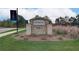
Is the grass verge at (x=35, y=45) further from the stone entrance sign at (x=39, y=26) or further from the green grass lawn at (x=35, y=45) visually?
the stone entrance sign at (x=39, y=26)

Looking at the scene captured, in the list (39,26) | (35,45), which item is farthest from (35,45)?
(39,26)

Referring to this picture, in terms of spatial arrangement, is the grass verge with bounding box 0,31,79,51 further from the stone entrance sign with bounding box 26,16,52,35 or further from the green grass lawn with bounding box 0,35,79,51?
the stone entrance sign with bounding box 26,16,52,35

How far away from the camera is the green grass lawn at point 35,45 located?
9.09ft

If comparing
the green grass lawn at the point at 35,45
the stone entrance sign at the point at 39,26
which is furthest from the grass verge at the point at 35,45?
the stone entrance sign at the point at 39,26

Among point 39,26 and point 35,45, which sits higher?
point 39,26

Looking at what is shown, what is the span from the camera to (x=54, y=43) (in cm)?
279

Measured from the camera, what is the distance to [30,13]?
9.13 ft

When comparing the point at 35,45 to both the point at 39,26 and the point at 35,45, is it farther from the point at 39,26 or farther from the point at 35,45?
the point at 39,26

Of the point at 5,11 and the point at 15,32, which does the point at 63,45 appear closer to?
the point at 15,32

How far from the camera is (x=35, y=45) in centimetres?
278
